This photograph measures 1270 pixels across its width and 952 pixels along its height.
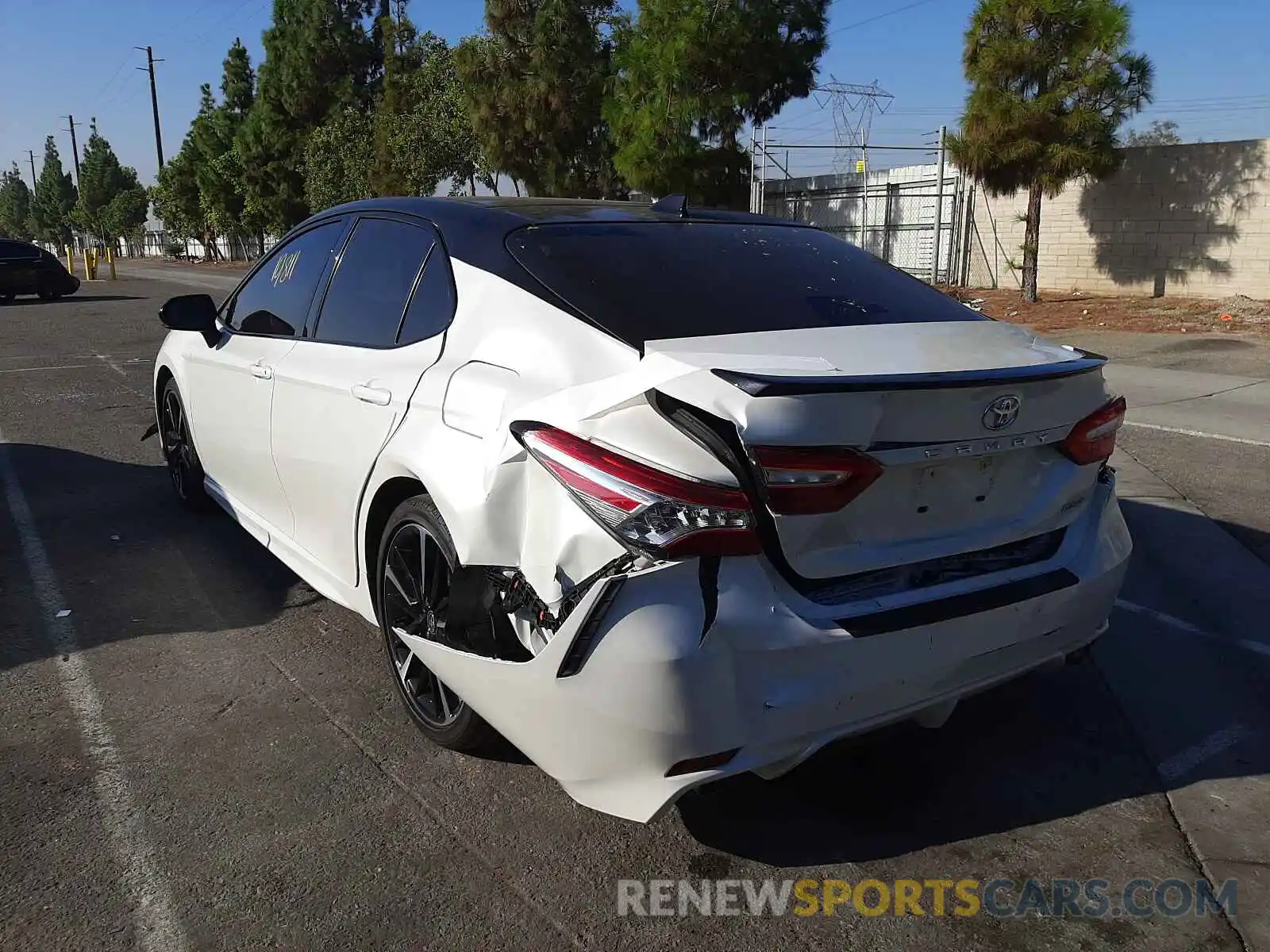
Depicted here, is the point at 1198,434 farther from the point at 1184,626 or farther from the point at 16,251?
the point at 16,251

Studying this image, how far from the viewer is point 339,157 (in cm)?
4097

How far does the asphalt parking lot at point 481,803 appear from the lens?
8.06 ft

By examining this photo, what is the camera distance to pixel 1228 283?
1717 centimetres

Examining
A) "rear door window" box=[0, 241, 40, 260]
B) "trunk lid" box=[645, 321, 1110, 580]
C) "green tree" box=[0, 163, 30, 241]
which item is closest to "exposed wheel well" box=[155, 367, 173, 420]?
"trunk lid" box=[645, 321, 1110, 580]

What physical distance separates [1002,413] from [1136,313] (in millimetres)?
16047

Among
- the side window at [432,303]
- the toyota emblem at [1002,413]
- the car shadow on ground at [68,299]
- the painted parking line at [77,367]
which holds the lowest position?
the painted parking line at [77,367]

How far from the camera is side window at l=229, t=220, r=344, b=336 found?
4.11m

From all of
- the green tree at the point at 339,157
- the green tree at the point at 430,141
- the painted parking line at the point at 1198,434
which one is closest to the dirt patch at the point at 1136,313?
the painted parking line at the point at 1198,434

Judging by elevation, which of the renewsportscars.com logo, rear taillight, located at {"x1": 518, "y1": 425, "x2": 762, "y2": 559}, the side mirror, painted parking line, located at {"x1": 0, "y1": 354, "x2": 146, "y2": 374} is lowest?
the renewsportscars.com logo

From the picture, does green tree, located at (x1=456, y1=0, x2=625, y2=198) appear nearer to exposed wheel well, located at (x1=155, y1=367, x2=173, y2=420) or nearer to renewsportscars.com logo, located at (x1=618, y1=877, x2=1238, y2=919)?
exposed wheel well, located at (x1=155, y1=367, x2=173, y2=420)

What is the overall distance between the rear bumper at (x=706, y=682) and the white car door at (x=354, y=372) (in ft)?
3.21

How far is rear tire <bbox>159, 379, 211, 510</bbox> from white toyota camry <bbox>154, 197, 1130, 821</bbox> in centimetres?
211

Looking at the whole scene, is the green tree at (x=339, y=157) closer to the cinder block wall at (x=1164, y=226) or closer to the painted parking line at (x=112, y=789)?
the cinder block wall at (x=1164, y=226)

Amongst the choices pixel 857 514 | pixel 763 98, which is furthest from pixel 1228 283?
pixel 857 514
